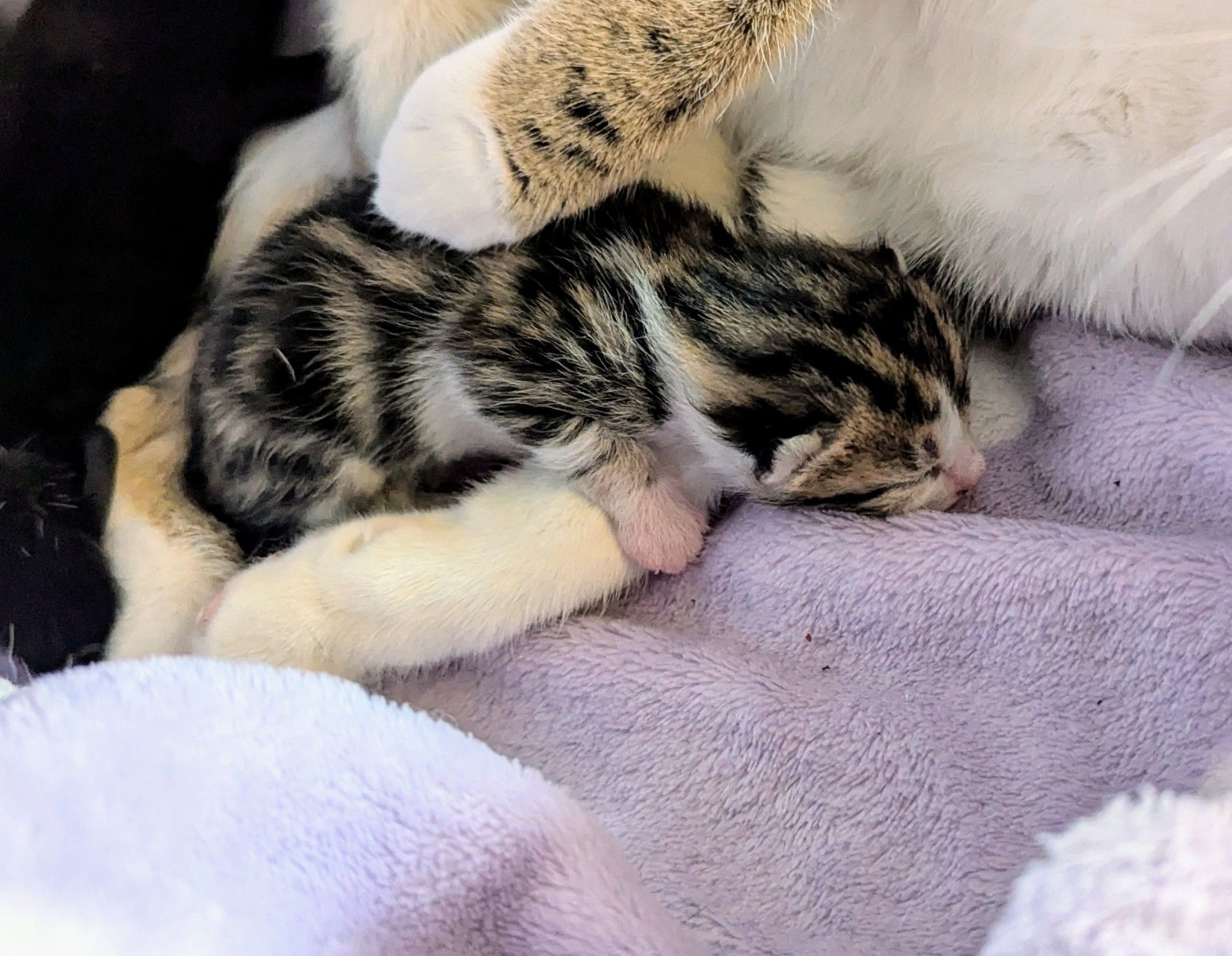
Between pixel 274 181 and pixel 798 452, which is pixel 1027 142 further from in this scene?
pixel 274 181

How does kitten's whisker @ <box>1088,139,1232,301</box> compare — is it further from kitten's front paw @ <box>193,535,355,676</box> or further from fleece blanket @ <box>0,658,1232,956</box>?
kitten's front paw @ <box>193,535,355,676</box>

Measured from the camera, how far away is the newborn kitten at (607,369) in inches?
31.9

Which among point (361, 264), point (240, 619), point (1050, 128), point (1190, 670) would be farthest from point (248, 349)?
point (1190, 670)

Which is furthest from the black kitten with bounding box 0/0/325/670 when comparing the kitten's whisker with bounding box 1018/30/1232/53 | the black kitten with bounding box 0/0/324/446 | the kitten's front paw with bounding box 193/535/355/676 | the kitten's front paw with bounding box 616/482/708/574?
the kitten's whisker with bounding box 1018/30/1232/53

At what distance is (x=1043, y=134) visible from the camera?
0.74 meters

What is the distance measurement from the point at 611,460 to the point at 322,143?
17.6 inches

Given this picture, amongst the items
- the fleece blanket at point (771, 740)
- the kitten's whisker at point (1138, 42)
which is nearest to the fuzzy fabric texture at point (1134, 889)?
the fleece blanket at point (771, 740)

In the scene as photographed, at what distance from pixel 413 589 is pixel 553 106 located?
373 mm

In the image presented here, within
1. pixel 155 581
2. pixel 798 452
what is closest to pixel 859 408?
pixel 798 452

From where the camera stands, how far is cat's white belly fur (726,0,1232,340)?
2.27 ft

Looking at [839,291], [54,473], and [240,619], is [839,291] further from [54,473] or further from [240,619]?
[54,473]

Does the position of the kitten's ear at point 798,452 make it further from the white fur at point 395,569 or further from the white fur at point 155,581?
the white fur at point 155,581

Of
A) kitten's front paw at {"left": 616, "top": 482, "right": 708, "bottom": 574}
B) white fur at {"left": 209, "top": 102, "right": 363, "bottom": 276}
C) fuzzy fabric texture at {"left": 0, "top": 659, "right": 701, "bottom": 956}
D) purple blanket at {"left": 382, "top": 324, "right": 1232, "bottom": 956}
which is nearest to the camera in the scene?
fuzzy fabric texture at {"left": 0, "top": 659, "right": 701, "bottom": 956}

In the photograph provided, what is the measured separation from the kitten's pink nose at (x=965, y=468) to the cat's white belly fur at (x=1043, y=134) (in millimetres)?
141
